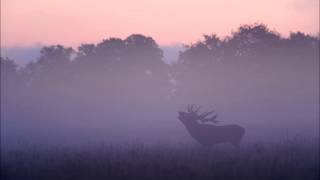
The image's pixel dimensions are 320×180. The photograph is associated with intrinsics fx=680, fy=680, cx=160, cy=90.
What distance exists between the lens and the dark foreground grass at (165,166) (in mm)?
12523

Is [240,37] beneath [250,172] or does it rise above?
above

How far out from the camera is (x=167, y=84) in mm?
68125

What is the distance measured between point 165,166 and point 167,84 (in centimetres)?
5463

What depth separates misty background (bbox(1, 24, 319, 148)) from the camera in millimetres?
53250

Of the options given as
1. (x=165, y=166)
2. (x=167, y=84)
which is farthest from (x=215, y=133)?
(x=167, y=84)

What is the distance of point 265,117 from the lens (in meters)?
47.9

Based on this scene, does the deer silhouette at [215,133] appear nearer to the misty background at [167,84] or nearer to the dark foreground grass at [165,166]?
the dark foreground grass at [165,166]

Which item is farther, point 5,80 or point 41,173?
point 5,80

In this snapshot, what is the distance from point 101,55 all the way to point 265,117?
2987 centimetres

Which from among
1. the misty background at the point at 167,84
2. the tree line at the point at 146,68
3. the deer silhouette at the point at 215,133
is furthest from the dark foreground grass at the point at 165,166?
the tree line at the point at 146,68

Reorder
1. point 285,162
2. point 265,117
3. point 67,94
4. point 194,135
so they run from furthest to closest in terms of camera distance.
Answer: point 67,94 → point 265,117 → point 194,135 → point 285,162

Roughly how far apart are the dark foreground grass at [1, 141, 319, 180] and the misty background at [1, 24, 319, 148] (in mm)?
28016

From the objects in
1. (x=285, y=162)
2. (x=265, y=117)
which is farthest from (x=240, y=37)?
(x=285, y=162)

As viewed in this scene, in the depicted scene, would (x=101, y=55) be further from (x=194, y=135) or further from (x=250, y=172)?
(x=250, y=172)
